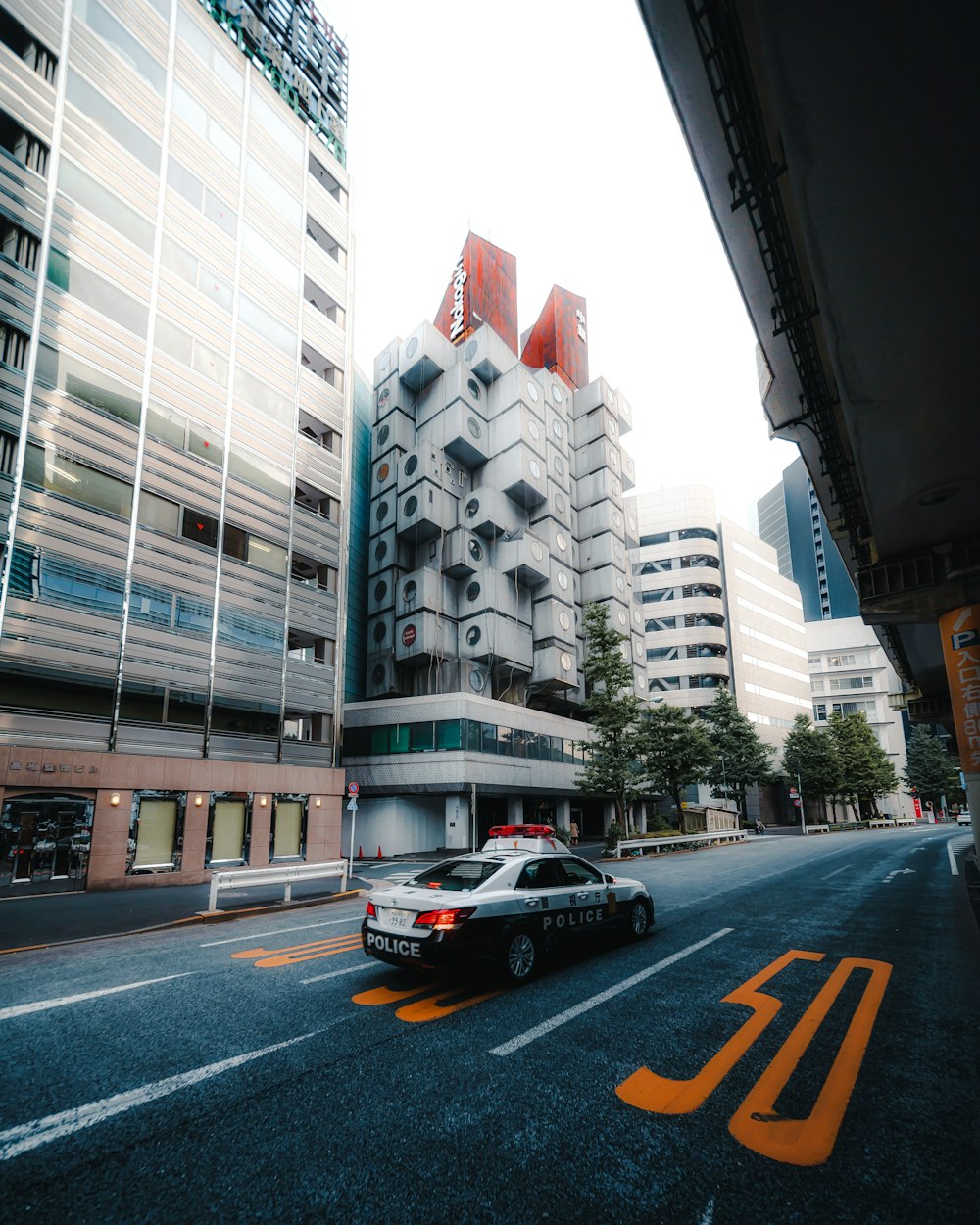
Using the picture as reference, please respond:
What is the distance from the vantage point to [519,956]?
24.4 ft

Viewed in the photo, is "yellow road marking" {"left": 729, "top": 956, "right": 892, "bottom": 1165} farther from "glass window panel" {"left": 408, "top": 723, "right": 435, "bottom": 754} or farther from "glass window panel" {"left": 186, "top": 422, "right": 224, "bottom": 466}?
"glass window panel" {"left": 408, "top": 723, "right": 435, "bottom": 754}

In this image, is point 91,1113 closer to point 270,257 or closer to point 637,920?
point 637,920

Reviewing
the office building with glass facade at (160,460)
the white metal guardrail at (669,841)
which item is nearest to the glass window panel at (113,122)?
the office building with glass facade at (160,460)

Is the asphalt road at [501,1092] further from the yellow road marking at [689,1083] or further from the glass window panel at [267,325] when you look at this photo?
the glass window panel at [267,325]

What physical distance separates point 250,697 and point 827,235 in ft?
81.4

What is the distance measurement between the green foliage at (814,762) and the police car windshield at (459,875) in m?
63.2

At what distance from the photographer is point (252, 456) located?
89.5 ft

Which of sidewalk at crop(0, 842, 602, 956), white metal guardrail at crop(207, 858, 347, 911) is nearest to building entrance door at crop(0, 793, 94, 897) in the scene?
sidewalk at crop(0, 842, 602, 956)

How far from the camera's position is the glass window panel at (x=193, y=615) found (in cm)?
2331

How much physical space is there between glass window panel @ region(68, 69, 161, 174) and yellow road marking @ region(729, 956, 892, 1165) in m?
33.1

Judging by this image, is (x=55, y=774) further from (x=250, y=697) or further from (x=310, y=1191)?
(x=310, y=1191)

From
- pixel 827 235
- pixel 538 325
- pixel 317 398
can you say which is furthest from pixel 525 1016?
pixel 538 325

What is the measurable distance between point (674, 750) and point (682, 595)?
118ft

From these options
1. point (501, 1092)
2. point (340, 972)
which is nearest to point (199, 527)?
point (340, 972)
